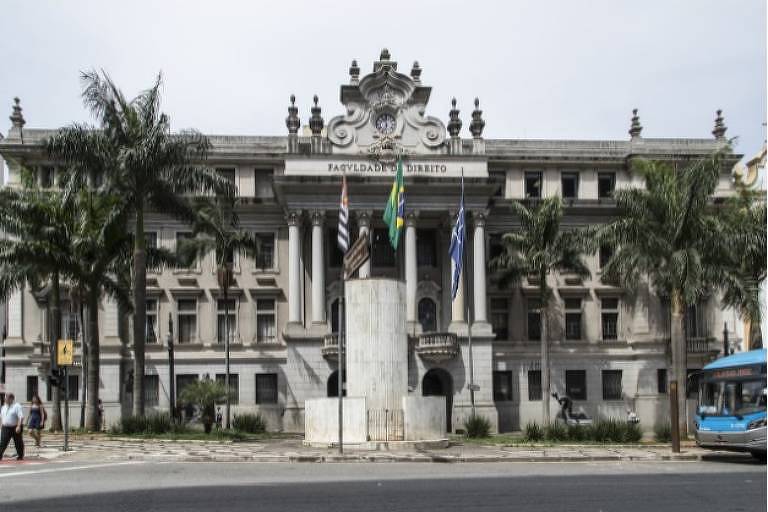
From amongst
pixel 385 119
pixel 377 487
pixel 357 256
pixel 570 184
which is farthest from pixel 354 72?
pixel 377 487

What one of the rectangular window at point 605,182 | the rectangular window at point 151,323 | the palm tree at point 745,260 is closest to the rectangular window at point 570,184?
the rectangular window at point 605,182

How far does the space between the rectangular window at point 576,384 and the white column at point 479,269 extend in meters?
6.26

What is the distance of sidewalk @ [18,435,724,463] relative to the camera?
24.9 metres

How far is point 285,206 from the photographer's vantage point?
1972 inches

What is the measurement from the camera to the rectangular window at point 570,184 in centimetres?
5409

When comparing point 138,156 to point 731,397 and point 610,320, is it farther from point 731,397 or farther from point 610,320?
point 610,320

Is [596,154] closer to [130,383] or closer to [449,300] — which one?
[449,300]

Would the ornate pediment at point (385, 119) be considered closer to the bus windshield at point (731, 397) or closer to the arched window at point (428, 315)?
the arched window at point (428, 315)

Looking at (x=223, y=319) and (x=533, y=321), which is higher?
(x=223, y=319)

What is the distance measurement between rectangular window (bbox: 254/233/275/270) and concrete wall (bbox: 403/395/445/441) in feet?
82.2

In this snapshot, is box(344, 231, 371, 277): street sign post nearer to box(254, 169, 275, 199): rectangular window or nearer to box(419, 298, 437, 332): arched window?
box(419, 298, 437, 332): arched window

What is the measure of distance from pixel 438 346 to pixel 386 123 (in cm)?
1218

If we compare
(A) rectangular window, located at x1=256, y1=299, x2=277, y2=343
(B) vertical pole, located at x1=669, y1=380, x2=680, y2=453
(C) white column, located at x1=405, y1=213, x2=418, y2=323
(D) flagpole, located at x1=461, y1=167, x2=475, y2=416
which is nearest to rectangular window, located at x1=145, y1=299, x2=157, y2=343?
(A) rectangular window, located at x1=256, y1=299, x2=277, y2=343

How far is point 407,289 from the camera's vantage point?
4900 cm
